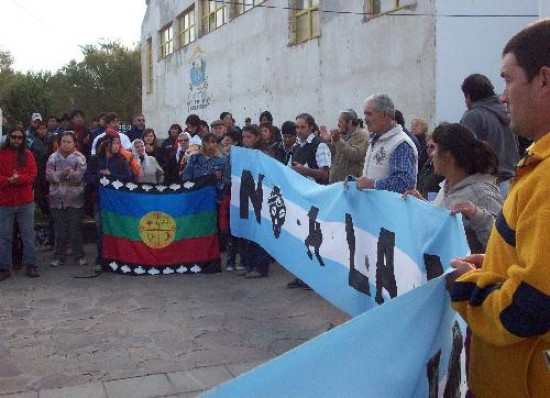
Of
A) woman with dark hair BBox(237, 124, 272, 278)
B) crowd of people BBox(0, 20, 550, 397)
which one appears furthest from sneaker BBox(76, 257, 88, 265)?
woman with dark hair BBox(237, 124, 272, 278)

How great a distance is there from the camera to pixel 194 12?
28156 mm

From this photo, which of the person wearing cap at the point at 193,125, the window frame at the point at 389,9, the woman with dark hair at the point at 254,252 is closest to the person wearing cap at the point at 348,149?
the woman with dark hair at the point at 254,252

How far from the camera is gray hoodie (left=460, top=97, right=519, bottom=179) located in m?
5.27

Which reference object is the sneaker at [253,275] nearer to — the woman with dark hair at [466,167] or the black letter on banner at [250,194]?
the black letter on banner at [250,194]

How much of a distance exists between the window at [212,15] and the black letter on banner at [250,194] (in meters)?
16.8

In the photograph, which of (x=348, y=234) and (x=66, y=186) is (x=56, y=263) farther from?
(x=348, y=234)

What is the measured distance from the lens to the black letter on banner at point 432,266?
11.4ft

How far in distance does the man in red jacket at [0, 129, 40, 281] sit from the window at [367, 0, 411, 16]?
7.85 meters

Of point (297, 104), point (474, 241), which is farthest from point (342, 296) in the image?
point (297, 104)

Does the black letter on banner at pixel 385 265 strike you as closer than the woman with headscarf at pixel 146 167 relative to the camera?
Yes

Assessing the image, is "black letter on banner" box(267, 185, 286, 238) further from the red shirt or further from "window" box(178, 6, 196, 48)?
"window" box(178, 6, 196, 48)

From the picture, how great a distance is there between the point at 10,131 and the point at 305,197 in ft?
14.8

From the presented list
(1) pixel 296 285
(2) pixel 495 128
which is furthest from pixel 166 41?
(2) pixel 495 128

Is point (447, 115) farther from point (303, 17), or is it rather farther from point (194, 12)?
point (194, 12)
